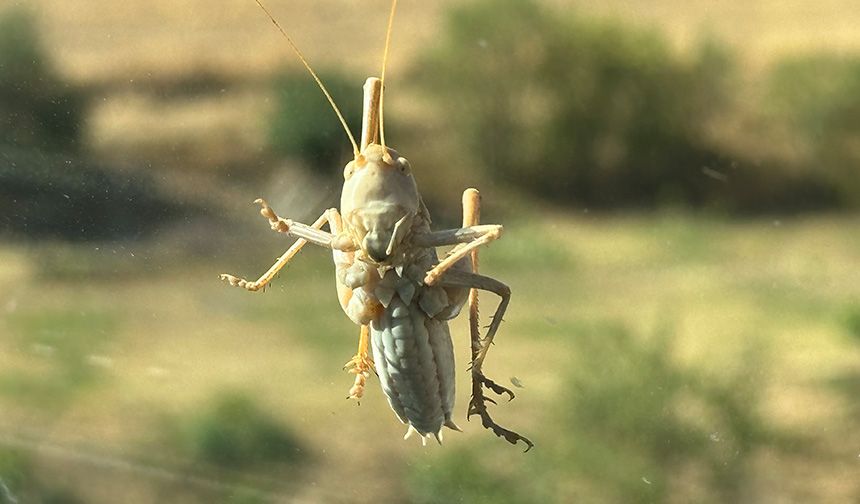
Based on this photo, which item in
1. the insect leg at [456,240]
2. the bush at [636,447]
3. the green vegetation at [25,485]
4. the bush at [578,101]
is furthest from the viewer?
the bush at [578,101]

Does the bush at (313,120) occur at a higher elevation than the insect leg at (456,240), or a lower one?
lower

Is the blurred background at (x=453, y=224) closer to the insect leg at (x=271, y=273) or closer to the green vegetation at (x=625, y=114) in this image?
the green vegetation at (x=625, y=114)

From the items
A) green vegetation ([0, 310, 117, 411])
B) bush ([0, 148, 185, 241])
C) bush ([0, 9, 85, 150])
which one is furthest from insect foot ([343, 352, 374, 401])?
green vegetation ([0, 310, 117, 411])

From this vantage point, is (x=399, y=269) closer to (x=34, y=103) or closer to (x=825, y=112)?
(x=34, y=103)

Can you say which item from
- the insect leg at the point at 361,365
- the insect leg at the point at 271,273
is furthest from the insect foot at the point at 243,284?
the insect leg at the point at 361,365

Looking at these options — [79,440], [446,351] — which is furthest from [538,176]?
[446,351]

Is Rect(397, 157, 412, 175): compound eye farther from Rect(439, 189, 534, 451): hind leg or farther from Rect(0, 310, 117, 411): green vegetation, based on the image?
Rect(0, 310, 117, 411): green vegetation

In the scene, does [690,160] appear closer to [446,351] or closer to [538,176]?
[538,176]

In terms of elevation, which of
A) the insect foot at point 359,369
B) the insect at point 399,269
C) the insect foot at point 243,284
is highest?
the insect at point 399,269

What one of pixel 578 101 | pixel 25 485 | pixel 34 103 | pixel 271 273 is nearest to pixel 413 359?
pixel 271 273
